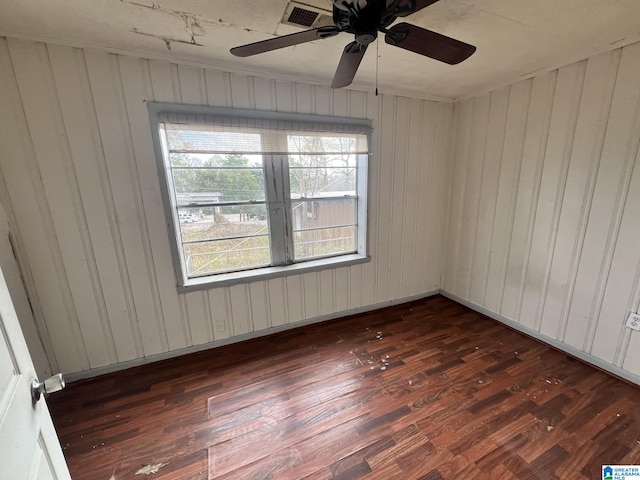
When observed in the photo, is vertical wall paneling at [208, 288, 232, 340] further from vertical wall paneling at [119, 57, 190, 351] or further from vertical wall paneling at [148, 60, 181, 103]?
vertical wall paneling at [148, 60, 181, 103]

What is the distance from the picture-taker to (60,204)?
176 cm

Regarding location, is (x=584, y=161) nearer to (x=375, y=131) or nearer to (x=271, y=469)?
(x=375, y=131)

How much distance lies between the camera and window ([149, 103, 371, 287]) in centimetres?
201

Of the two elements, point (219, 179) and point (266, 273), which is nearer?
point (219, 179)

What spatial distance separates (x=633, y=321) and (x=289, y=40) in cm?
281

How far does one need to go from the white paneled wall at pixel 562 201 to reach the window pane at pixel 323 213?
1.31 meters

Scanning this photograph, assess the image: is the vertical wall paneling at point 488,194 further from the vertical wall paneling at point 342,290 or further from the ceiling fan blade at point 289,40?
the ceiling fan blade at point 289,40

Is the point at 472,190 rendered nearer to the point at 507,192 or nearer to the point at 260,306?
the point at 507,192

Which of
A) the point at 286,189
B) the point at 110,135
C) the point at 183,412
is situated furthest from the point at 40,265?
the point at 286,189

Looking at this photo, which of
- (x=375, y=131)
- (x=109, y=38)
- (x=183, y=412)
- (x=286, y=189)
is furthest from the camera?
(x=375, y=131)

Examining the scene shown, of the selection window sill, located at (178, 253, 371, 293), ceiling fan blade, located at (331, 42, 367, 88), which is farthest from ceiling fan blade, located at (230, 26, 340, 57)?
window sill, located at (178, 253, 371, 293)

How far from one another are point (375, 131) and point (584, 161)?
63.5 inches

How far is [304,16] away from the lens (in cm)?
139

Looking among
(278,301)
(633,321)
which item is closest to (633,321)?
(633,321)
